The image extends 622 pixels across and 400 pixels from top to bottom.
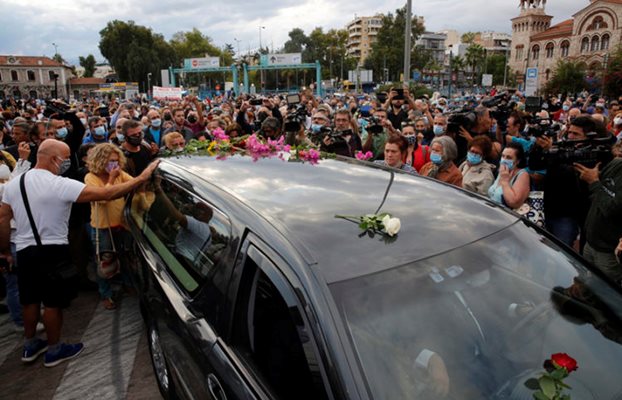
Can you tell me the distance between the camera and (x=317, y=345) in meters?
1.48

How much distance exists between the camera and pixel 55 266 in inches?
144

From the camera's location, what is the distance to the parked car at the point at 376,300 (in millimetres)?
1522

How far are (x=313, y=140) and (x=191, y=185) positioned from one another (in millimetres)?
3886

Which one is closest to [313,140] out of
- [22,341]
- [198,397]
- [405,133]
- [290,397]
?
[405,133]

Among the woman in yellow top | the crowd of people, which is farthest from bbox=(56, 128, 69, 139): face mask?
the woman in yellow top

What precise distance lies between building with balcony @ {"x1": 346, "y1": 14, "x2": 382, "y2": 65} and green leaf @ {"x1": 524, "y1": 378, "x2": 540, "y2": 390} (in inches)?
5691

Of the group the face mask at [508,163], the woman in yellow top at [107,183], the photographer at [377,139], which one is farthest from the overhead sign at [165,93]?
the face mask at [508,163]

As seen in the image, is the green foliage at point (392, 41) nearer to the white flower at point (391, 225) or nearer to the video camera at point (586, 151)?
the video camera at point (586, 151)

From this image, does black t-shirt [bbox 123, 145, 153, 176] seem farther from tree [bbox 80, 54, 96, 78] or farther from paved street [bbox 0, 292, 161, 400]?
tree [bbox 80, 54, 96, 78]

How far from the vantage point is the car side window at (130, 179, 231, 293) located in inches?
88.2

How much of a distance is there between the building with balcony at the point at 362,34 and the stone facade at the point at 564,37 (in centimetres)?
5532

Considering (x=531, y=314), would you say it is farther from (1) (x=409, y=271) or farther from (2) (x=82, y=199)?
(2) (x=82, y=199)

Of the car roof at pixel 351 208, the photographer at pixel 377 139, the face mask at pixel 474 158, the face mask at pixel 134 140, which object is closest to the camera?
the car roof at pixel 351 208

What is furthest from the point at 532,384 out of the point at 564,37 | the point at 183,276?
the point at 564,37
